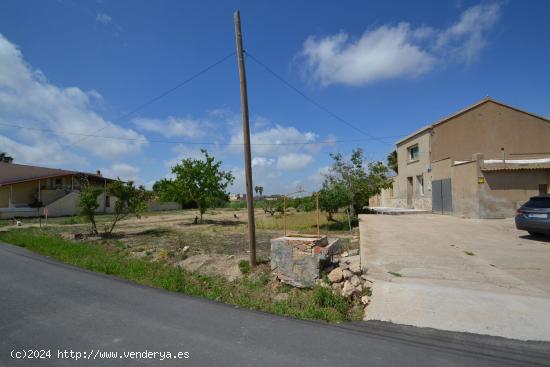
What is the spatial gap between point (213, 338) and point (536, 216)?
470 inches

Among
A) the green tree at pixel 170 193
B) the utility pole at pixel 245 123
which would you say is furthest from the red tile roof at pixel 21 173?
the utility pole at pixel 245 123

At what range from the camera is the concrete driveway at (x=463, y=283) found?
15.7ft

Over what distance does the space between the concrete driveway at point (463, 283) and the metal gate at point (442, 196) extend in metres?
9.79

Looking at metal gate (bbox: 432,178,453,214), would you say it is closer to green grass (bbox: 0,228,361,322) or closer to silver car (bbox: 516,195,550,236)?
silver car (bbox: 516,195,550,236)

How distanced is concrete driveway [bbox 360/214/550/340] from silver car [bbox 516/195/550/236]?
506 mm

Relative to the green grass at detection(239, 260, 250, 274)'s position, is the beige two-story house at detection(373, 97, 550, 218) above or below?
above

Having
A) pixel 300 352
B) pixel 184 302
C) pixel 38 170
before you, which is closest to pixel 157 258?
pixel 184 302

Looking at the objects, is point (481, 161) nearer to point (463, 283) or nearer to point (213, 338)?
point (463, 283)

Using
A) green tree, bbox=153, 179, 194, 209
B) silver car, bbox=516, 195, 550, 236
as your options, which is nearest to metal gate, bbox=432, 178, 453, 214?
silver car, bbox=516, 195, 550, 236

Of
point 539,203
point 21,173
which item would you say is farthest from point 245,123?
point 21,173

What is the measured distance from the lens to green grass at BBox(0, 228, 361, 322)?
5.66 m

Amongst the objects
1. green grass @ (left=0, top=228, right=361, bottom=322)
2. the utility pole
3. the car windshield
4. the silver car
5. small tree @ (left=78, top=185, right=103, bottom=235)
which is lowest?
green grass @ (left=0, top=228, right=361, bottom=322)

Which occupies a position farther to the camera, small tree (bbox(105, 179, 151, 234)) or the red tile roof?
the red tile roof

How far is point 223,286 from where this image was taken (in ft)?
24.3
